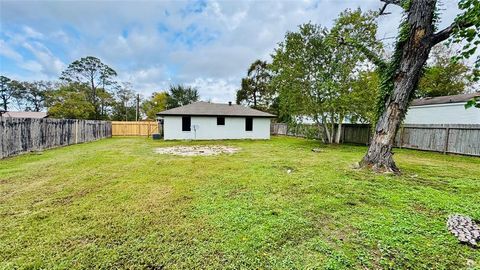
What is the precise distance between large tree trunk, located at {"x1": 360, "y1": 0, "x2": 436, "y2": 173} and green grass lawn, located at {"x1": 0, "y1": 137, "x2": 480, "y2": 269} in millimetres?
814

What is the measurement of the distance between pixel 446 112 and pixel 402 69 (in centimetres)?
1179

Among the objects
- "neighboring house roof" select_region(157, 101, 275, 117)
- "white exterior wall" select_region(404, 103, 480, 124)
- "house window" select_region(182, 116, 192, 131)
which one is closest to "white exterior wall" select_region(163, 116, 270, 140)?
"house window" select_region(182, 116, 192, 131)

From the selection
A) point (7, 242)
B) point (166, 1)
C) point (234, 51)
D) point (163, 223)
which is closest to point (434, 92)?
point (234, 51)

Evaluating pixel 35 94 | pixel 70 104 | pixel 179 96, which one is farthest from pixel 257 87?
pixel 35 94

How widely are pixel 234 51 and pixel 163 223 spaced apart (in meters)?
18.5

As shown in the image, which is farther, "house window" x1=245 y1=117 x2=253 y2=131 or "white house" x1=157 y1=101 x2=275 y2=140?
"house window" x1=245 y1=117 x2=253 y2=131

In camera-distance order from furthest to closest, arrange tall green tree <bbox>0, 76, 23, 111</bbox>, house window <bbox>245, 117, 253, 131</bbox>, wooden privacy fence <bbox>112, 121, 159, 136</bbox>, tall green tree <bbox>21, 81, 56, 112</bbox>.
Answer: tall green tree <bbox>0, 76, 23, 111</bbox>
tall green tree <bbox>21, 81, 56, 112</bbox>
wooden privacy fence <bbox>112, 121, 159, 136</bbox>
house window <bbox>245, 117, 253, 131</bbox>

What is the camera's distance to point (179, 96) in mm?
30141

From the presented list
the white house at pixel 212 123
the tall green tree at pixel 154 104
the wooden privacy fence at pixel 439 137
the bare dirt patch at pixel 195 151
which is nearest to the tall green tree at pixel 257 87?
the white house at pixel 212 123

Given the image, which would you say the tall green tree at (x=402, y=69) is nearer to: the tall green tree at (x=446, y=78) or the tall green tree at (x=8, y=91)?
the tall green tree at (x=446, y=78)

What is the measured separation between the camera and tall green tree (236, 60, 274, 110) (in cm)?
2764

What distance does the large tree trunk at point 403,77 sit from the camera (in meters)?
4.89

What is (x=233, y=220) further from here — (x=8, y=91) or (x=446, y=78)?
(x=8, y=91)

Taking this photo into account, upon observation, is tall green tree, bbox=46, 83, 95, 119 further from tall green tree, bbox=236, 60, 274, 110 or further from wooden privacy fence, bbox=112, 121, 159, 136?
tall green tree, bbox=236, 60, 274, 110
